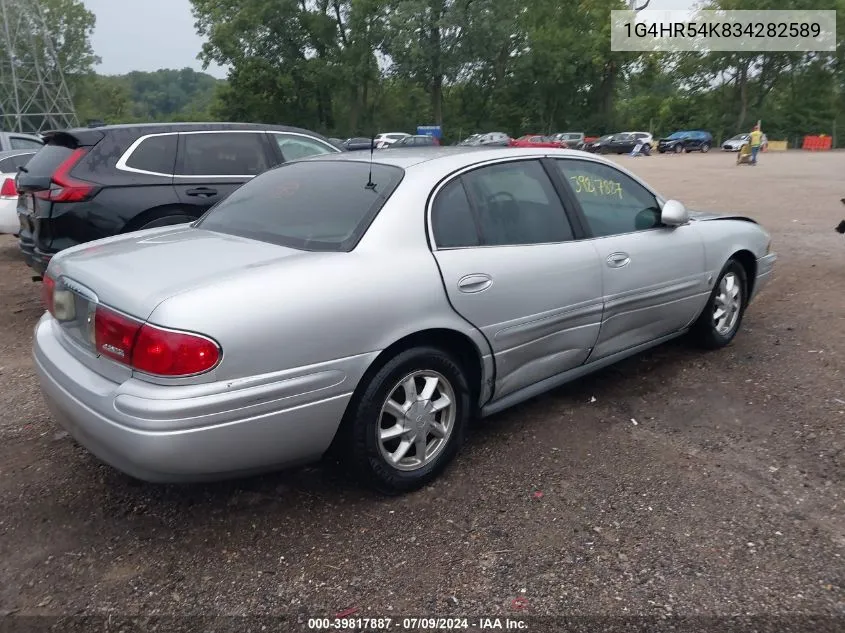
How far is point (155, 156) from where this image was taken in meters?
6.05

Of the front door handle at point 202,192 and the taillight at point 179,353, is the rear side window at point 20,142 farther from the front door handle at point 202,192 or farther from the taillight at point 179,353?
the taillight at point 179,353

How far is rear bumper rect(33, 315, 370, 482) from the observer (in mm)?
2473

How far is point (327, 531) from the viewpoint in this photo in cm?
290

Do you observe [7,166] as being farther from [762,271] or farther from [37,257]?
[762,271]

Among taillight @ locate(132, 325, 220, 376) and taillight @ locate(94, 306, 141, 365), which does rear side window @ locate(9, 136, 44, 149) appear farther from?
→ taillight @ locate(132, 325, 220, 376)

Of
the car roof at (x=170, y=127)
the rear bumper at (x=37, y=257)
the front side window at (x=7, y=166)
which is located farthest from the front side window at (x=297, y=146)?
the front side window at (x=7, y=166)

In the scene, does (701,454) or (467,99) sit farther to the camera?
(467,99)

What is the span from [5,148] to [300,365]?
12.5 m

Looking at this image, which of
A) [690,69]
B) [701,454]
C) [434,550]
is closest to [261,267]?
[434,550]

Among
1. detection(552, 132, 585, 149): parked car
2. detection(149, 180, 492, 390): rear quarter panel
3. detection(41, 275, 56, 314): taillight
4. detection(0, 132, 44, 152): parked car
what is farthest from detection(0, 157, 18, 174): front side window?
detection(552, 132, 585, 149): parked car

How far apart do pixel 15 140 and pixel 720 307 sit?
510 inches

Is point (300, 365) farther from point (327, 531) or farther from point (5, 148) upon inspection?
point (5, 148)

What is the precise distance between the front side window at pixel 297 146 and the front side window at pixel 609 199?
3.50 meters

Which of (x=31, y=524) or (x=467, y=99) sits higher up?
(x=467, y=99)
